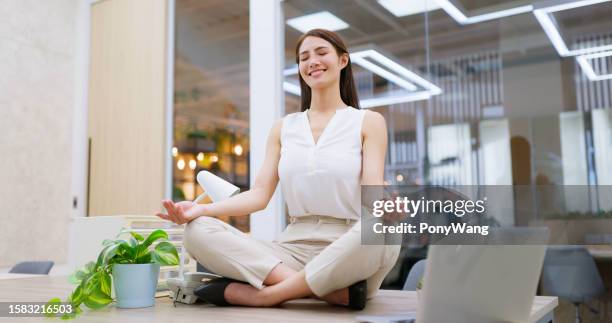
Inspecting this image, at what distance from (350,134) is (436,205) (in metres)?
0.59

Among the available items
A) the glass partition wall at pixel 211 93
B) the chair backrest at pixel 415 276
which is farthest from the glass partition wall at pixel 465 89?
the chair backrest at pixel 415 276

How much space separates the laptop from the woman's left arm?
0.64 meters

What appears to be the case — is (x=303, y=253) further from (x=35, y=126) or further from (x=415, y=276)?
(x=35, y=126)

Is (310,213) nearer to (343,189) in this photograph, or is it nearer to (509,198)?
(343,189)

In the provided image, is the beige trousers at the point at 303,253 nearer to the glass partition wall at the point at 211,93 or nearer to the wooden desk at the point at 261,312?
the wooden desk at the point at 261,312

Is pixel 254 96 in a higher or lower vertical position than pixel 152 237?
higher

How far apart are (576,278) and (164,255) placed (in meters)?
2.30

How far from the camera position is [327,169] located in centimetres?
177

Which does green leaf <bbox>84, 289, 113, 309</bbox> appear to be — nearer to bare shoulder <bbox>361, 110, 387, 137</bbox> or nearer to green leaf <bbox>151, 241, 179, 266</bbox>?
green leaf <bbox>151, 241, 179, 266</bbox>

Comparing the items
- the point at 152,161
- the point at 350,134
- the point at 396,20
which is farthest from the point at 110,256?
the point at 152,161

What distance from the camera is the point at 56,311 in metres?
1.49

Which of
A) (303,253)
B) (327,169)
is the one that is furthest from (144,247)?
(327,169)

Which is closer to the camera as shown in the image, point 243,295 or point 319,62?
point 243,295

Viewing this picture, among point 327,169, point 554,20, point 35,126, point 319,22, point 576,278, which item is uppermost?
point 319,22
